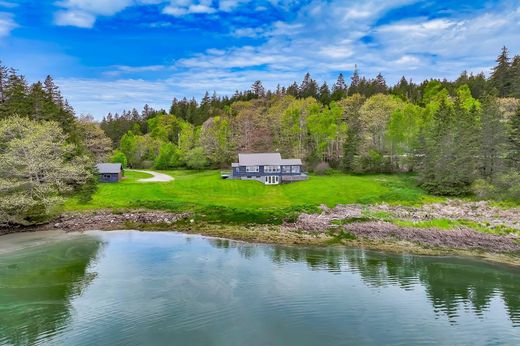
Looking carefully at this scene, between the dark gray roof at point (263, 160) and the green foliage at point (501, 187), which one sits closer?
the green foliage at point (501, 187)

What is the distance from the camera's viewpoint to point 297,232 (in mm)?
37188

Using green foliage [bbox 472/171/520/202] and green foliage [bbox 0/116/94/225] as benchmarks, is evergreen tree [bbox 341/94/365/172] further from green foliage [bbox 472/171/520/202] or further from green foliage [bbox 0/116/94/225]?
green foliage [bbox 0/116/94/225]

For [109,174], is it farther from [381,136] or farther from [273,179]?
[381,136]

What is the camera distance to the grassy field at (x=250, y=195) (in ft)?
150

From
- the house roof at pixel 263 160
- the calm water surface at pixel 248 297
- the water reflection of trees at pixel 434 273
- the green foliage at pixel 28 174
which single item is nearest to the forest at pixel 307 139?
the green foliage at pixel 28 174

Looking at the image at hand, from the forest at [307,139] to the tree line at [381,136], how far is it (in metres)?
0.21

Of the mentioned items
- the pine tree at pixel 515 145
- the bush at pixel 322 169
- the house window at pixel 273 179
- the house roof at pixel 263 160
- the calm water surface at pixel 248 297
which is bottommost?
the calm water surface at pixel 248 297

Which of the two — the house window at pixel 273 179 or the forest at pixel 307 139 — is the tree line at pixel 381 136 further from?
the house window at pixel 273 179

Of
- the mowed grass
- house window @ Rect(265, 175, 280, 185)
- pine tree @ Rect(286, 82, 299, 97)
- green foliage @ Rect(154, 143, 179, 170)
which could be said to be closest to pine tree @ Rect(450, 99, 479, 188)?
the mowed grass

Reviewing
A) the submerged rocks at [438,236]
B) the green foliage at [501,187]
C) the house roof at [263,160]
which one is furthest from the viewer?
the house roof at [263,160]

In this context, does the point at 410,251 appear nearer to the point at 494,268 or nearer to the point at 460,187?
the point at 494,268

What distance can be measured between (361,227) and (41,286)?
2715cm

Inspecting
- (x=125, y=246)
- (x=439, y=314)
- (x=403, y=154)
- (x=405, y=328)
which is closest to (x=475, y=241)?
(x=439, y=314)

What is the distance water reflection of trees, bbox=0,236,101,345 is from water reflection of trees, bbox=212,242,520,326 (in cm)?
1285
